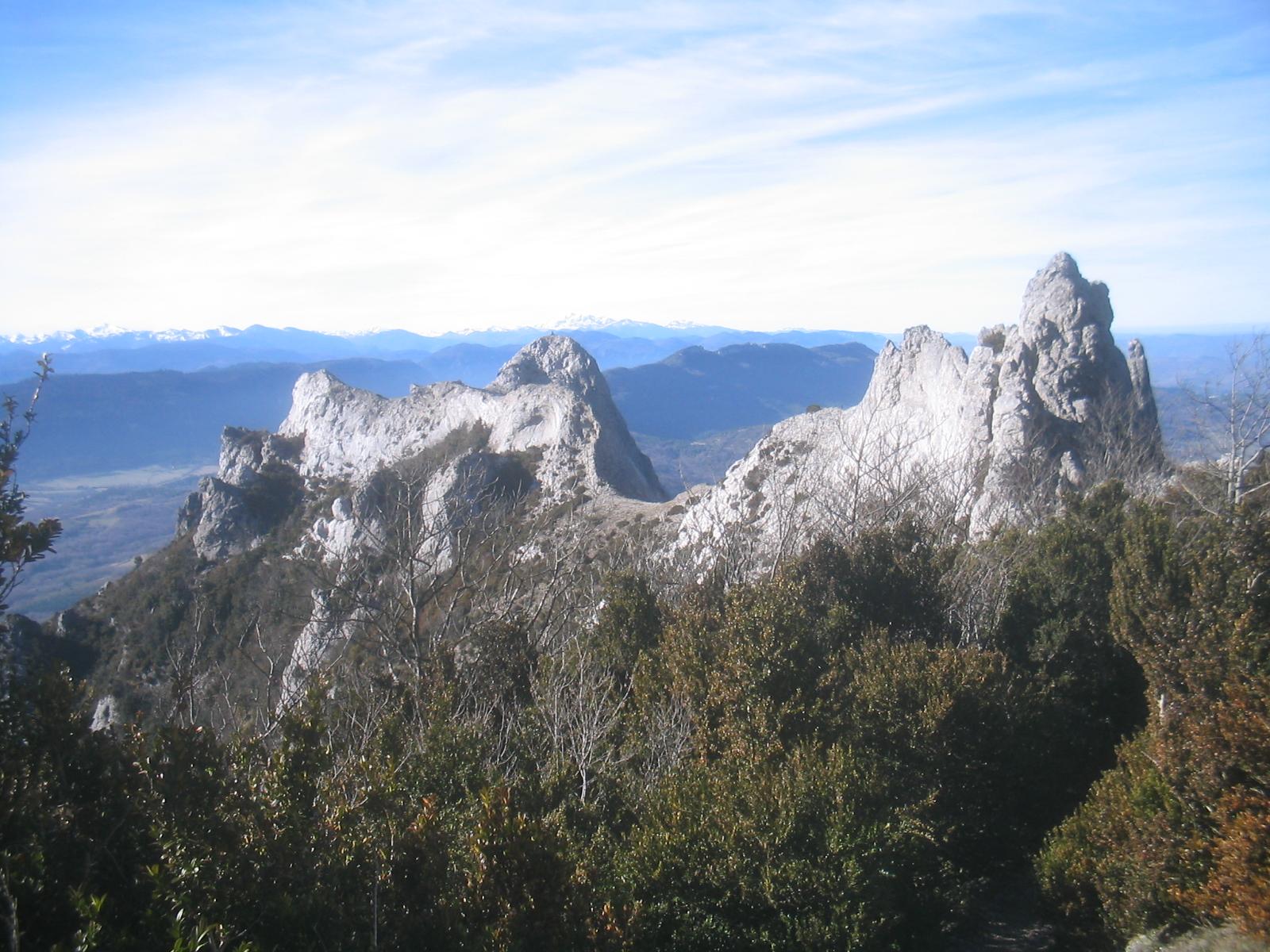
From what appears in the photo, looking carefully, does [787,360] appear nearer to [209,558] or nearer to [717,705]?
[209,558]

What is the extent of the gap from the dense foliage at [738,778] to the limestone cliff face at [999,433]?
32.3ft

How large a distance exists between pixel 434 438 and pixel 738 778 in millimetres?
58715

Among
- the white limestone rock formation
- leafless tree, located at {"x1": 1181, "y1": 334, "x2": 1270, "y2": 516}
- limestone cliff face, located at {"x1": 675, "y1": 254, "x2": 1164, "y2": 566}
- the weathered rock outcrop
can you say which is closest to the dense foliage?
leafless tree, located at {"x1": 1181, "y1": 334, "x2": 1270, "y2": 516}

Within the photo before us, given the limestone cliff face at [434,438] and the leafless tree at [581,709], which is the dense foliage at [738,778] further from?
the limestone cliff face at [434,438]

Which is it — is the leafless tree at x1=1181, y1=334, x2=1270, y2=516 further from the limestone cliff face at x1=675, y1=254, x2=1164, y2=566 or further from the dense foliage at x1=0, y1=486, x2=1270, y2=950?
the dense foliage at x1=0, y1=486, x2=1270, y2=950

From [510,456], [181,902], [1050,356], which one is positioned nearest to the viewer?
[181,902]

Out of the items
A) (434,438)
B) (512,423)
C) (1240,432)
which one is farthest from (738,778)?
(434,438)

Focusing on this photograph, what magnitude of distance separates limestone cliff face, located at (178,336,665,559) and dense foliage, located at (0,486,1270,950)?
116 feet

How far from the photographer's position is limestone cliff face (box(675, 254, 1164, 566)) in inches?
1150

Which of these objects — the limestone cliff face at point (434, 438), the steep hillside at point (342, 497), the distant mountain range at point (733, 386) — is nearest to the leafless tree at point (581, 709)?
the steep hillside at point (342, 497)

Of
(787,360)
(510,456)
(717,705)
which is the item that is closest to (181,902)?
(717,705)

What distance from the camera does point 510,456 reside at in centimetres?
5700

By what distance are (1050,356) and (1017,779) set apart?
85.9 feet

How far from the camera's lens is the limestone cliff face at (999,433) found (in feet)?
95.9
